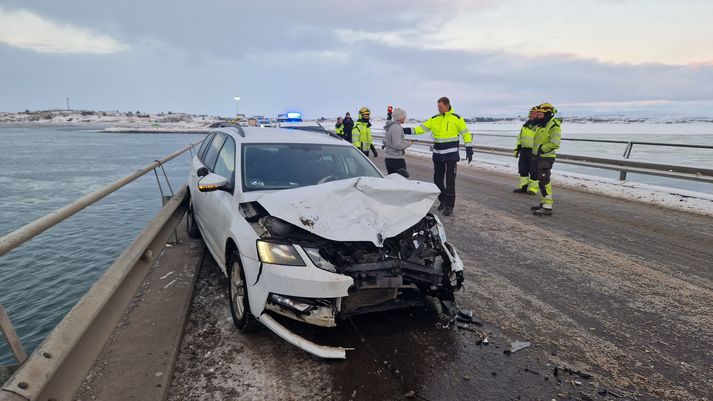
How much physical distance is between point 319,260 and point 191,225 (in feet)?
12.3

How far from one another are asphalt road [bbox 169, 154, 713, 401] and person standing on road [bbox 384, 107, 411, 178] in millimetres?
2868

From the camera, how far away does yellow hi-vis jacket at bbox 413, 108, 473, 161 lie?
763 centimetres

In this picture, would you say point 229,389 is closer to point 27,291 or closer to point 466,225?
point 27,291

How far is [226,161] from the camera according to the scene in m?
4.83

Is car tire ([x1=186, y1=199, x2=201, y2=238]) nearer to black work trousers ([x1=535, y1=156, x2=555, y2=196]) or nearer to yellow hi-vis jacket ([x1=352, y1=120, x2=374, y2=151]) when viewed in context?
black work trousers ([x1=535, y1=156, x2=555, y2=196])

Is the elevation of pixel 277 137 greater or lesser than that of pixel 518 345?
greater

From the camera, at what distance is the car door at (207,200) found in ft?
15.6

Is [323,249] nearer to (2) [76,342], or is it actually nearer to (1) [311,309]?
(1) [311,309]

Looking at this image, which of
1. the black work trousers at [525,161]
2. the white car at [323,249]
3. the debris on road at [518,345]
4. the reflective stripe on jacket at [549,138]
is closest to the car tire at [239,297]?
the white car at [323,249]

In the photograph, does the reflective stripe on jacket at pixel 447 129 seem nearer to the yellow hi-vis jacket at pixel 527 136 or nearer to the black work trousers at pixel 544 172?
the black work trousers at pixel 544 172

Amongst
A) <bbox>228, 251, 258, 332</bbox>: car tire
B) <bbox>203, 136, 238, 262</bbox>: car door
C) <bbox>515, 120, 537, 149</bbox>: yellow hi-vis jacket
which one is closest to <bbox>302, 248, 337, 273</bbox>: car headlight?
<bbox>228, 251, 258, 332</bbox>: car tire

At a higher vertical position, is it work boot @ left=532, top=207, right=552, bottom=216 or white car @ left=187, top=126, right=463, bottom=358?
white car @ left=187, top=126, right=463, bottom=358

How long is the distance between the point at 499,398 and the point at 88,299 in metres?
2.71

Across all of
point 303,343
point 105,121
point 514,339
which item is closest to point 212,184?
point 303,343
